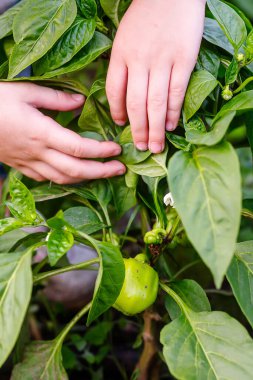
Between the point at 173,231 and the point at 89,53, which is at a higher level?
the point at 89,53

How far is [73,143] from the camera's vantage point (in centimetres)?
76

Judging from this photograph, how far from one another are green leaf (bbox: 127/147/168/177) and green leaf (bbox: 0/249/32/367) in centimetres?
20

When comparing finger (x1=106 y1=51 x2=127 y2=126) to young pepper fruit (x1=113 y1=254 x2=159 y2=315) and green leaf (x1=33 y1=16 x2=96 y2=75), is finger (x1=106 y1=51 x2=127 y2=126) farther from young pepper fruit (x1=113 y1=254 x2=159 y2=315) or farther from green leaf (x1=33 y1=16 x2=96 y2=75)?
young pepper fruit (x1=113 y1=254 x2=159 y2=315)

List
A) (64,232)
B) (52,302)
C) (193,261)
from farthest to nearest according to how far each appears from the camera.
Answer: (52,302), (193,261), (64,232)

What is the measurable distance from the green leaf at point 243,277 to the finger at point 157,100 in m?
0.19

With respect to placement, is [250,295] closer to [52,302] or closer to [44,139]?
[44,139]

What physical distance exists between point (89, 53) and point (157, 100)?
13 cm

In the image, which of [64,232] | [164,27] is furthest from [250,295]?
[164,27]

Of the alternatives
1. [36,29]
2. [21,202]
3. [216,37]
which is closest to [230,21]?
[216,37]

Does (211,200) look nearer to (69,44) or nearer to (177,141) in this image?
(177,141)

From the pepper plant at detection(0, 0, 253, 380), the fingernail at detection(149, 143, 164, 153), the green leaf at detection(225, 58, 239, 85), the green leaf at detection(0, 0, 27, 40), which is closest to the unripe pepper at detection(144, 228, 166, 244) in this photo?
the pepper plant at detection(0, 0, 253, 380)

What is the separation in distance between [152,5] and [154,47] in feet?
0.22

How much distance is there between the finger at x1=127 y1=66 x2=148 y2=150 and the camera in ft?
2.31

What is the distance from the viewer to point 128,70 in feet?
2.36
